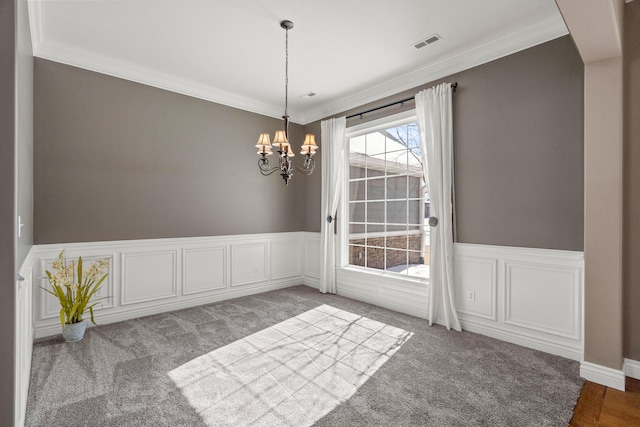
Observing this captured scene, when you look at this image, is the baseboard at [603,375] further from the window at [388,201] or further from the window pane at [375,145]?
the window pane at [375,145]

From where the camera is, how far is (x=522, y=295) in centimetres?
304

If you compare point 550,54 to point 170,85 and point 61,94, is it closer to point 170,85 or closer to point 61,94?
point 170,85

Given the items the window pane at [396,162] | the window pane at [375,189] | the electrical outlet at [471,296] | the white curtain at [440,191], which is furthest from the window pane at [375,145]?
the electrical outlet at [471,296]

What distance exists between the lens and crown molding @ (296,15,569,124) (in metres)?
2.85

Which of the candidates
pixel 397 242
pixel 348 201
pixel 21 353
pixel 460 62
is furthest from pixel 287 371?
pixel 460 62

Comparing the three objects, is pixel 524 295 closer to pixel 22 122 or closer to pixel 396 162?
pixel 396 162

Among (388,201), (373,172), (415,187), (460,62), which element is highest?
(460,62)

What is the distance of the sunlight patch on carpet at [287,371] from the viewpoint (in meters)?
2.04

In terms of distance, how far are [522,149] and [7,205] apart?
12.4ft

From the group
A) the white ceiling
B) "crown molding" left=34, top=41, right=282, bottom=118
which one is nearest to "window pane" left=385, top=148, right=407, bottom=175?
the white ceiling

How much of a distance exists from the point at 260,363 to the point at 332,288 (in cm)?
228

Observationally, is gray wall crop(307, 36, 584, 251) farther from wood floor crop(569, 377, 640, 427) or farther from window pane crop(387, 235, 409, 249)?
wood floor crop(569, 377, 640, 427)

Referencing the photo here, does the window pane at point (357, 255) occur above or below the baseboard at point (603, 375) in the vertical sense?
above

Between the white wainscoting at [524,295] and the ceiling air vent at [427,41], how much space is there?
7.00 ft
